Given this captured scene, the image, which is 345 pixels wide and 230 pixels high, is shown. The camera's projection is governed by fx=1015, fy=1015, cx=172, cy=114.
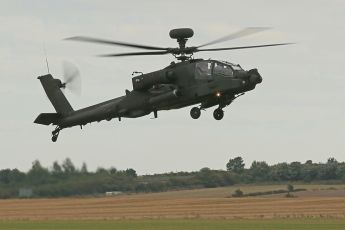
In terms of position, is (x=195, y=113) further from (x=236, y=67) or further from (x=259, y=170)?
(x=259, y=170)

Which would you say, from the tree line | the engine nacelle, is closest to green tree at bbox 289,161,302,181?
the tree line

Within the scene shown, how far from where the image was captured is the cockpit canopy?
50.5 metres

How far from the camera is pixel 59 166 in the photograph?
8550 centimetres

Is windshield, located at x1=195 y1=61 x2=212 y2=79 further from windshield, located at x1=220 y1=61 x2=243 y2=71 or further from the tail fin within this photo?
the tail fin

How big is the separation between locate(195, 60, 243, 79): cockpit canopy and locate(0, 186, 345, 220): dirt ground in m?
34.7

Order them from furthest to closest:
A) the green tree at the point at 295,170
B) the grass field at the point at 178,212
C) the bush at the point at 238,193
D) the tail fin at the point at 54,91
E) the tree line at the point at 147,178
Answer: the green tree at the point at 295,170, the bush at the point at 238,193, the tree line at the point at 147,178, the grass field at the point at 178,212, the tail fin at the point at 54,91

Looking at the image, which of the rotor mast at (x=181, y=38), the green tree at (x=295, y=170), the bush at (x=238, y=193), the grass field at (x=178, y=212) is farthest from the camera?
the green tree at (x=295, y=170)

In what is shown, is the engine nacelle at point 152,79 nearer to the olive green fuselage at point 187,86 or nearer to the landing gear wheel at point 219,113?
the olive green fuselage at point 187,86

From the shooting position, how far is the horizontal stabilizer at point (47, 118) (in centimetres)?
5706

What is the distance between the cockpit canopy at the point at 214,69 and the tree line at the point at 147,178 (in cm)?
3568

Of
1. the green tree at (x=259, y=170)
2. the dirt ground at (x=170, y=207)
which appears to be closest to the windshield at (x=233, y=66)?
the dirt ground at (x=170, y=207)

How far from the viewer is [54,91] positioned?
201 ft

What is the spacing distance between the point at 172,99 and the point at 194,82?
1416 mm

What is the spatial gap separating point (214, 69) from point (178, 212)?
4867cm
